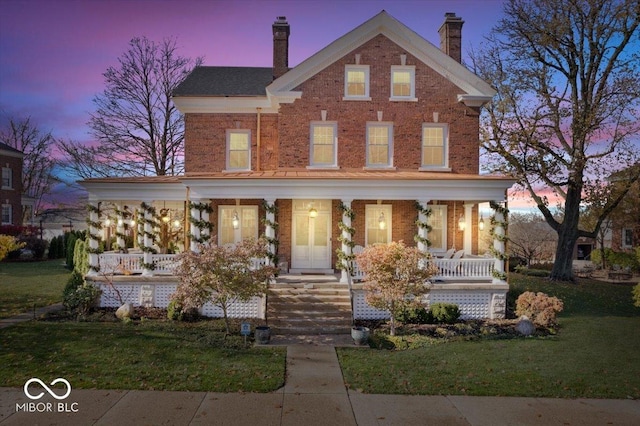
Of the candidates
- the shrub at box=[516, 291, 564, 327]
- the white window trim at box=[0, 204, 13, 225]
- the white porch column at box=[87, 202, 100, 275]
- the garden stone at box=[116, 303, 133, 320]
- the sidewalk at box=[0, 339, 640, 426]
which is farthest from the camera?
the white window trim at box=[0, 204, 13, 225]

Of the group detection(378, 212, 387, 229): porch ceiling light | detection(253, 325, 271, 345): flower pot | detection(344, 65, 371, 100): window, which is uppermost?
detection(344, 65, 371, 100): window

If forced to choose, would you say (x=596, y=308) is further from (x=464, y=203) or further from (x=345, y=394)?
(x=345, y=394)

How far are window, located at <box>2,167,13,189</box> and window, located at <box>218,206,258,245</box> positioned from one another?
31138 millimetres

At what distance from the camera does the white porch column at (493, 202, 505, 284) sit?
1535cm

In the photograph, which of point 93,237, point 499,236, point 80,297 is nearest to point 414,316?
point 499,236

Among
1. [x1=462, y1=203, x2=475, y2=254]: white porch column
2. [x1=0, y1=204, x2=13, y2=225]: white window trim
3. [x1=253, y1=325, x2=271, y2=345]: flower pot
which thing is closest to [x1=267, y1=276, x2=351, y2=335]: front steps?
[x1=253, y1=325, x2=271, y2=345]: flower pot

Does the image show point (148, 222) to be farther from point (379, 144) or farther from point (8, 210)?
point (8, 210)

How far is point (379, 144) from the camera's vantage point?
60.0ft

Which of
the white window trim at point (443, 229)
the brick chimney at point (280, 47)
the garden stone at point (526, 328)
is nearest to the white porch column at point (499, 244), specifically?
the garden stone at point (526, 328)

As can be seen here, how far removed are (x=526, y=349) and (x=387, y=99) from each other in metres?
11.3

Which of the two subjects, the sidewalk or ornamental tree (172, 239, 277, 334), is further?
ornamental tree (172, 239, 277, 334)

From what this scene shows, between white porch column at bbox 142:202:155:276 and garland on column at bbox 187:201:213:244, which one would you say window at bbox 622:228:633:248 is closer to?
garland on column at bbox 187:201:213:244

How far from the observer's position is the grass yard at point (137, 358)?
8.61 metres

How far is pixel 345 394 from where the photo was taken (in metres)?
8.27
